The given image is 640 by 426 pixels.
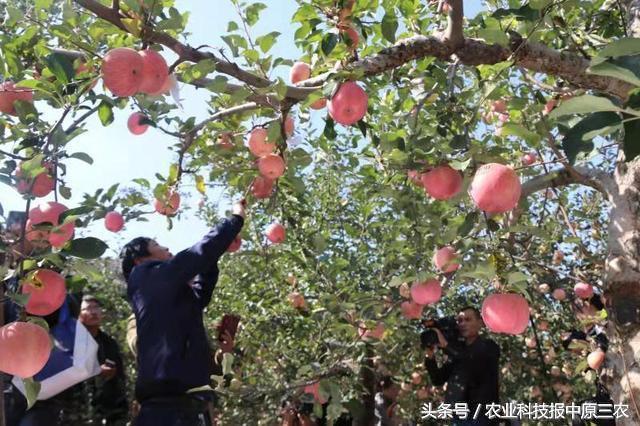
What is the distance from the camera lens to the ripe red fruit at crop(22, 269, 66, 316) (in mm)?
1317

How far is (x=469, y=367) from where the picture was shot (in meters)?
3.58

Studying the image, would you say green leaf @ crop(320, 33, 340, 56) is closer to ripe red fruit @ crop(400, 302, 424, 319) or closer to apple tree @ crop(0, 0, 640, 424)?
apple tree @ crop(0, 0, 640, 424)

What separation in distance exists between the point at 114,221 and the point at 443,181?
66.0 inches

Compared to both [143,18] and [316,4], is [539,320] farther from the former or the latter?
[143,18]

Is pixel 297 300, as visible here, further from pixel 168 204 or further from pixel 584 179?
pixel 584 179

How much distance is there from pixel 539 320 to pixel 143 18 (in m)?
5.20

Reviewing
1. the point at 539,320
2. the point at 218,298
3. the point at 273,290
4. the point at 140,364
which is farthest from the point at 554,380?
the point at 140,364

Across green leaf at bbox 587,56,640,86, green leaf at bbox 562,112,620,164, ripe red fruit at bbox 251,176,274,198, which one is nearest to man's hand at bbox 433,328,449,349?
ripe red fruit at bbox 251,176,274,198

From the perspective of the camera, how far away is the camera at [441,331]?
3953mm

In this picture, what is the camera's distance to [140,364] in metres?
2.26

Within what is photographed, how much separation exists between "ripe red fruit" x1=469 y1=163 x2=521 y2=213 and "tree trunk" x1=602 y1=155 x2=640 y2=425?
804 millimetres

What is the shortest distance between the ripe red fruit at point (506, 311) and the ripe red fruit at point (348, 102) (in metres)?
0.80

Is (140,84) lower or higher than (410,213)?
higher

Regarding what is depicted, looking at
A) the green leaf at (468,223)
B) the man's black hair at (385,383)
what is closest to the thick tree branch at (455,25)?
the green leaf at (468,223)
